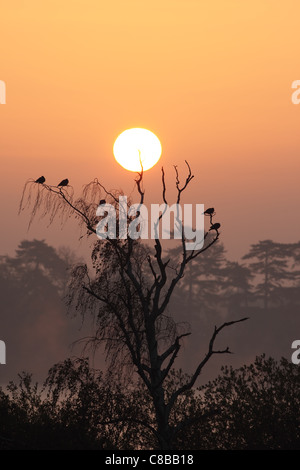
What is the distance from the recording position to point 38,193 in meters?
20.4

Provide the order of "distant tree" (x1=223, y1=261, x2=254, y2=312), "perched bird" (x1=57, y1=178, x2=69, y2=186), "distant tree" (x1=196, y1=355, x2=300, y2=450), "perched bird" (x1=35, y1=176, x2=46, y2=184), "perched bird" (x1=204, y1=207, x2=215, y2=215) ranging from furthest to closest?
"distant tree" (x1=223, y1=261, x2=254, y2=312), "distant tree" (x1=196, y1=355, x2=300, y2=450), "perched bird" (x1=204, y1=207, x2=215, y2=215), "perched bird" (x1=57, y1=178, x2=69, y2=186), "perched bird" (x1=35, y1=176, x2=46, y2=184)

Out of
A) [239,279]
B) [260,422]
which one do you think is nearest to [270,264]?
[239,279]

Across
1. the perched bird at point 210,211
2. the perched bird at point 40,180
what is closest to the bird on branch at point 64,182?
the perched bird at point 40,180

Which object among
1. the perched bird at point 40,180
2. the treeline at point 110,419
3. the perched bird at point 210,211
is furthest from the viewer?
the treeline at point 110,419

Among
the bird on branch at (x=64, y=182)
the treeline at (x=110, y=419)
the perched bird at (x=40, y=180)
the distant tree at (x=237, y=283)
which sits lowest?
the treeline at (x=110, y=419)

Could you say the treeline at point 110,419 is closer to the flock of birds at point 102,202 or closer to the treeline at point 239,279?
the flock of birds at point 102,202

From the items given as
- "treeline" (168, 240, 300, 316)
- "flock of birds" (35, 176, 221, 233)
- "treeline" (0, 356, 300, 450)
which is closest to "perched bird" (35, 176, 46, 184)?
"flock of birds" (35, 176, 221, 233)

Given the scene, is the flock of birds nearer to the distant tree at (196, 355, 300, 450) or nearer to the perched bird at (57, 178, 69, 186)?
the perched bird at (57, 178, 69, 186)

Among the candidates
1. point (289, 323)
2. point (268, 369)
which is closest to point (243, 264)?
point (289, 323)

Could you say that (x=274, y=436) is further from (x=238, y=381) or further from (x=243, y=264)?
(x=243, y=264)

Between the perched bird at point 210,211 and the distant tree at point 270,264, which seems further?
the distant tree at point 270,264

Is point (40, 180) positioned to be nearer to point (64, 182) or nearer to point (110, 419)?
point (64, 182)

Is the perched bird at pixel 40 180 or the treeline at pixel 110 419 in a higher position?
the perched bird at pixel 40 180
